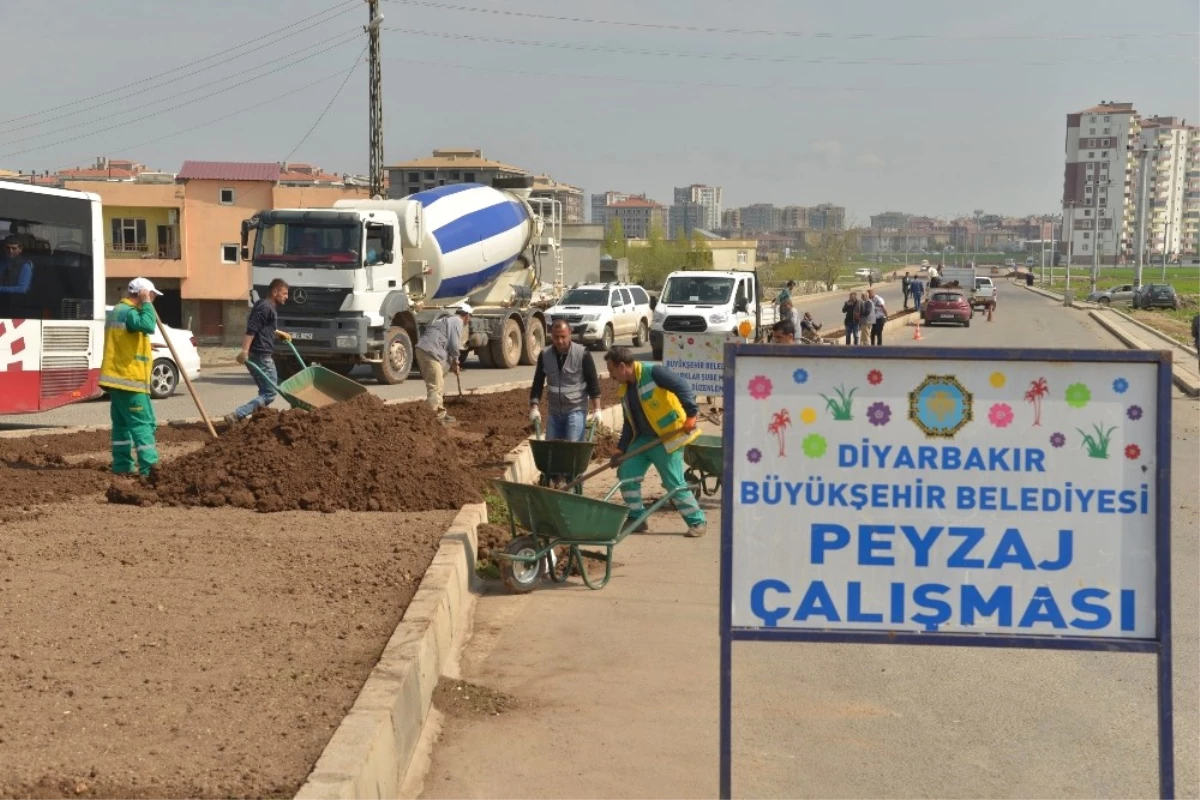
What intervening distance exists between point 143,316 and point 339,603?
5.09 meters

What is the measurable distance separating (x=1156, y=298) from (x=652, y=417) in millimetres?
65299

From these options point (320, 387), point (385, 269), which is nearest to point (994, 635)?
point (320, 387)

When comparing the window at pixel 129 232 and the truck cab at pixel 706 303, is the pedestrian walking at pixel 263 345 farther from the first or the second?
the window at pixel 129 232

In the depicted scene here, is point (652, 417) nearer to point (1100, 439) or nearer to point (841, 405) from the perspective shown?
point (841, 405)

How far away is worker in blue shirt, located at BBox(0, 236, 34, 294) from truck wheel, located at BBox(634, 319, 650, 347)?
20.8 metres

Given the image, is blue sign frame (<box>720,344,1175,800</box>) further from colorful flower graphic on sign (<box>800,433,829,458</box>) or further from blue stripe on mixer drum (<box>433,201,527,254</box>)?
blue stripe on mixer drum (<box>433,201,527,254</box>)

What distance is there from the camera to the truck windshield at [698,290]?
31609 millimetres

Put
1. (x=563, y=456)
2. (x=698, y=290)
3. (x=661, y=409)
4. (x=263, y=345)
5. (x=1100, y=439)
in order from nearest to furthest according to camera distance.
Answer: (x=1100, y=439)
(x=661, y=409)
(x=563, y=456)
(x=263, y=345)
(x=698, y=290)

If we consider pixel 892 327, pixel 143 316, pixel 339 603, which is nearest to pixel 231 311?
pixel 892 327

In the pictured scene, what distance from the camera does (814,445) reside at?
461 centimetres

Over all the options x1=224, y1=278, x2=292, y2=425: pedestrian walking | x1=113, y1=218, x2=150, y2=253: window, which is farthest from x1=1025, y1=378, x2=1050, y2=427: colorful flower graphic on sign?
x1=113, y1=218, x2=150, y2=253: window

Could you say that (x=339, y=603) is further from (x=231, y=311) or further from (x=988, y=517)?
(x=231, y=311)

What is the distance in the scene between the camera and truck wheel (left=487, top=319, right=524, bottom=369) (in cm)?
2812

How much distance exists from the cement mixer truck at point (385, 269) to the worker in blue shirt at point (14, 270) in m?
5.80
